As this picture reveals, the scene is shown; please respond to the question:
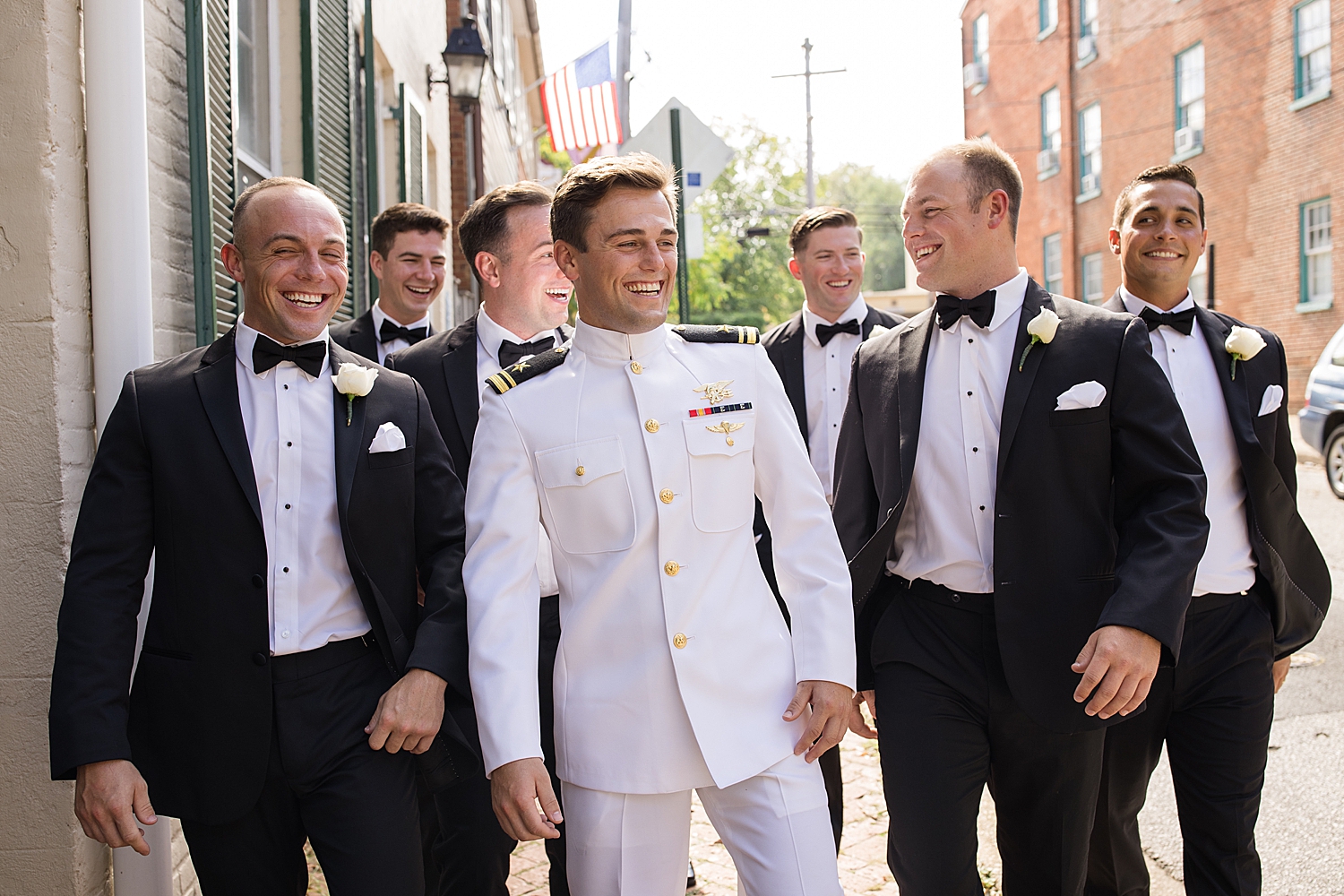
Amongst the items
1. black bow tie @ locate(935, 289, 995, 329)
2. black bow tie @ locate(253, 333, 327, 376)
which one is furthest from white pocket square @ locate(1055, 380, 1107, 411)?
black bow tie @ locate(253, 333, 327, 376)

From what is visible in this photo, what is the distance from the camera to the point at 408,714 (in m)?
2.66

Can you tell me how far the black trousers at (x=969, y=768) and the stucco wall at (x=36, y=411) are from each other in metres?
2.29

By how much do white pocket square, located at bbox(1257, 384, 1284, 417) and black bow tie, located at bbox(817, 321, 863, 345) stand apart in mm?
2043

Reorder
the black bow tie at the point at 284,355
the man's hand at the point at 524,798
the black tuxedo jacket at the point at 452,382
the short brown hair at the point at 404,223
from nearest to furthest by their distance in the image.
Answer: the man's hand at the point at 524,798 < the black bow tie at the point at 284,355 < the black tuxedo jacket at the point at 452,382 < the short brown hair at the point at 404,223

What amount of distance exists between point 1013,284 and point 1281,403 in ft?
3.73

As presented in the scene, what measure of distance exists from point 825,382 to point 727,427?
278 centimetres

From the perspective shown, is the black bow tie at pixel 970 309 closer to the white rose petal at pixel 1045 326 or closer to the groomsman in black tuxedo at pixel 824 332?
the white rose petal at pixel 1045 326

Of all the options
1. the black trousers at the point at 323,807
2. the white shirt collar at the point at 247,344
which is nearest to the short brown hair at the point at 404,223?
the white shirt collar at the point at 247,344

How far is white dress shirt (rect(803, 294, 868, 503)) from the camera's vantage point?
5215mm

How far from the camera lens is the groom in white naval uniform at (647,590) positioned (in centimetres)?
251

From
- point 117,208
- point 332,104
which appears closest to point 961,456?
point 117,208

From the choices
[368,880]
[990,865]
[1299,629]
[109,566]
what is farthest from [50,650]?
[1299,629]

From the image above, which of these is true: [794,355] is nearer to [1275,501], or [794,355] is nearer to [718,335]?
[1275,501]

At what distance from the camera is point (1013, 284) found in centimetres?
330
